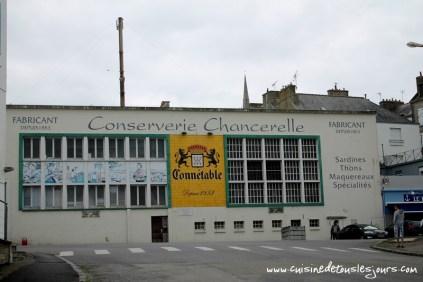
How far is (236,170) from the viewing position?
168 ft

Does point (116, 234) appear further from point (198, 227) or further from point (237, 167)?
point (237, 167)

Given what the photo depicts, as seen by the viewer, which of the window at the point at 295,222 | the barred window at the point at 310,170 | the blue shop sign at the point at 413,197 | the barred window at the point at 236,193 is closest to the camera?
the barred window at the point at 236,193

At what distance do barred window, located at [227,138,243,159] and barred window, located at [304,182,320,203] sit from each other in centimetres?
548

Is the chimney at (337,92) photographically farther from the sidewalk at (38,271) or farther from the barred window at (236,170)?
the sidewalk at (38,271)

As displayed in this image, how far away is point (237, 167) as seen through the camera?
51.2 meters

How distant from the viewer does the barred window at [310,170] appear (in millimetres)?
52531

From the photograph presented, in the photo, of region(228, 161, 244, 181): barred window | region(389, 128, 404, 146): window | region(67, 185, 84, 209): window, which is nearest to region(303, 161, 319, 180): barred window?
region(228, 161, 244, 181): barred window

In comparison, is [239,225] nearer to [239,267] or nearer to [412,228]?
[412,228]

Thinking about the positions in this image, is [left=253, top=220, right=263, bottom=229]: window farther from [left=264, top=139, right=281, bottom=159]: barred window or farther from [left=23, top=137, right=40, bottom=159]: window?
[left=23, top=137, right=40, bottom=159]: window

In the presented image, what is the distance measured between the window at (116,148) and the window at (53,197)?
14.0 feet

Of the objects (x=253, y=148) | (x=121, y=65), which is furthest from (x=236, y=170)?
(x=121, y=65)

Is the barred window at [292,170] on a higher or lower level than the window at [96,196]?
higher

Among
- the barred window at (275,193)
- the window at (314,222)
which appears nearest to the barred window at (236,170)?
the barred window at (275,193)

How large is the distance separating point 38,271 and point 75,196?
3076 centimetres
